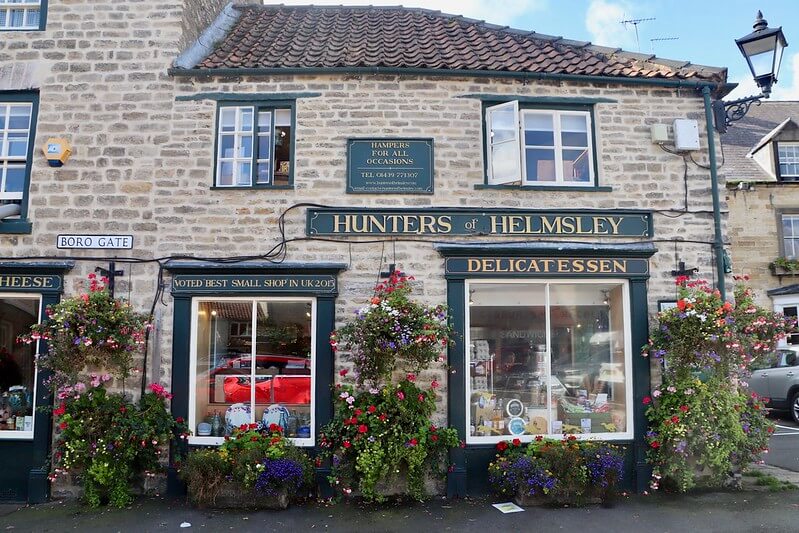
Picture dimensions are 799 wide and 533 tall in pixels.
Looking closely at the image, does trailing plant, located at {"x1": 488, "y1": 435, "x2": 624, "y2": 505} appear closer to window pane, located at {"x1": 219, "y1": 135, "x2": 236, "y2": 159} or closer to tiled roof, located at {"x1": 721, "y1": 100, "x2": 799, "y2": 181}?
window pane, located at {"x1": 219, "y1": 135, "x2": 236, "y2": 159}

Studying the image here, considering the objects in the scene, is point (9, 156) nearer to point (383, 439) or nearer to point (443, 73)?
point (443, 73)

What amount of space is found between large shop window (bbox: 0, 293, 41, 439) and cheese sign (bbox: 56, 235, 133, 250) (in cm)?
79

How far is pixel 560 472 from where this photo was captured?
7184 millimetres

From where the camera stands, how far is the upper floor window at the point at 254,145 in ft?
27.2

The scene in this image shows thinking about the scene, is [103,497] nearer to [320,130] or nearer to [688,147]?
[320,130]

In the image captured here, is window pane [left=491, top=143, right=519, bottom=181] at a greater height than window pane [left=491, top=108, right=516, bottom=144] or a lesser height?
lesser

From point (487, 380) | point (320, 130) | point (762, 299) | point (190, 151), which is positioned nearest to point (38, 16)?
point (190, 151)

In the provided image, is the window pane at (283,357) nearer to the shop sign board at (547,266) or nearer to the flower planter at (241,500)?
the flower planter at (241,500)

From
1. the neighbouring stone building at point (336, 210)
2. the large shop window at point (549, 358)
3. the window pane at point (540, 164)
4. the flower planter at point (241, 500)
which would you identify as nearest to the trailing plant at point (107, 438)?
the neighbouring stone building at point (336, 210)

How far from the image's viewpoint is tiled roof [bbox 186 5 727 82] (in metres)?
8.45

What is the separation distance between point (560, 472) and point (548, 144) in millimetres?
4308

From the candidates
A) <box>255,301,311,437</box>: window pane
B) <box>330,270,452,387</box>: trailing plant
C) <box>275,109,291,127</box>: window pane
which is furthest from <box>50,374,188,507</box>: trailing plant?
<box>275,109,291,127</box>: window pane

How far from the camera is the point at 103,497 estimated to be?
7344 mm

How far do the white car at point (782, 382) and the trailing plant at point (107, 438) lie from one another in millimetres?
11954
